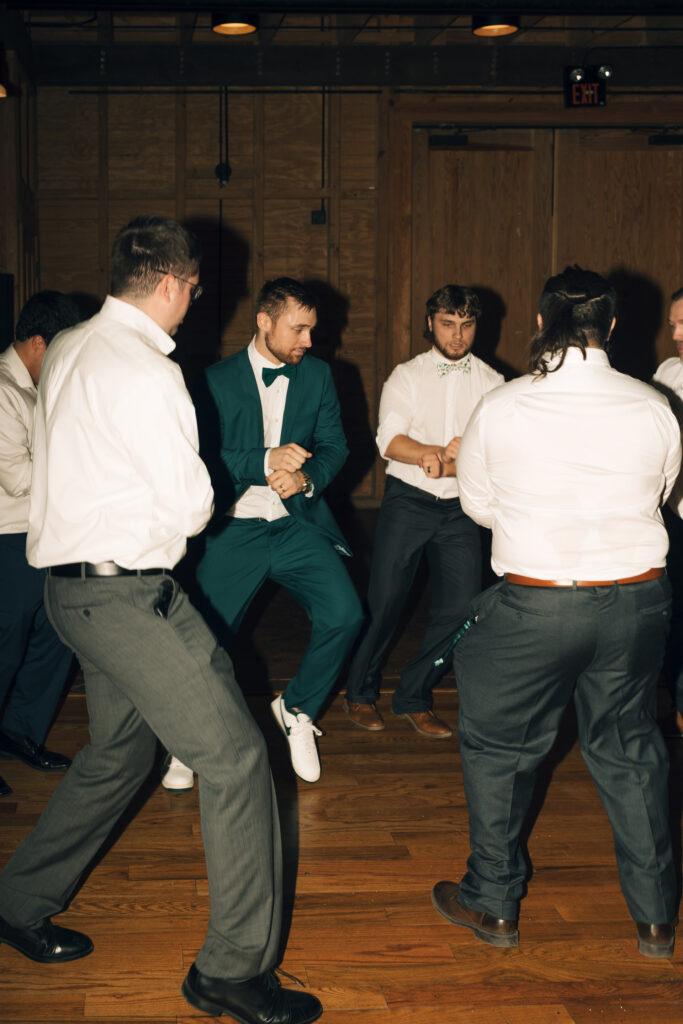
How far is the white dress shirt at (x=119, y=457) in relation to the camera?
7.08 feet

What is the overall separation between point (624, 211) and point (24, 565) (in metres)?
6.89

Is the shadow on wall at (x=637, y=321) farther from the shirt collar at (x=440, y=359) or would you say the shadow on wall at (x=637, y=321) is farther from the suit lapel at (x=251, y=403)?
the suit lapel at (x=251, y=403)

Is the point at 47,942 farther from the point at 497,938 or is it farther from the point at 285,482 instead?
the point at 285,482

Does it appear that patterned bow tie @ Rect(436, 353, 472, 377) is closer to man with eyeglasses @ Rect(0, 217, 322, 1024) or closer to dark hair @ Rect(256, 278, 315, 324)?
dark hair @ Rect(256, 278, 315, 324)

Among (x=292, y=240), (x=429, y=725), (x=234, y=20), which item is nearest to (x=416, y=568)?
(x=429, y=725)

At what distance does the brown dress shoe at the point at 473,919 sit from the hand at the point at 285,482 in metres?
1.33

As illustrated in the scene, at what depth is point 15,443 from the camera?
11.5ft

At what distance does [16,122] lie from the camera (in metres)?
7.42

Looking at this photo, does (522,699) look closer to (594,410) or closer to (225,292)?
(594,410)

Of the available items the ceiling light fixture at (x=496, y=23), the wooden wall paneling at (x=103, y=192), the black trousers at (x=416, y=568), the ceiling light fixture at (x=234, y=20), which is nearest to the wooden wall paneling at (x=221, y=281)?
the wooden wall paneling at (x=103, y=192)

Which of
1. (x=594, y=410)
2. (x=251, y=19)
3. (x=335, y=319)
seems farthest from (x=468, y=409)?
(x=335, y=319)

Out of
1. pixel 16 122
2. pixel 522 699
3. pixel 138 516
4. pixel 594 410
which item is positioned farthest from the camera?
pixel 16 122

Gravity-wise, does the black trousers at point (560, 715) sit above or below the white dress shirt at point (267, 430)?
below

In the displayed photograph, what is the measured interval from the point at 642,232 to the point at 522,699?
726 cm
